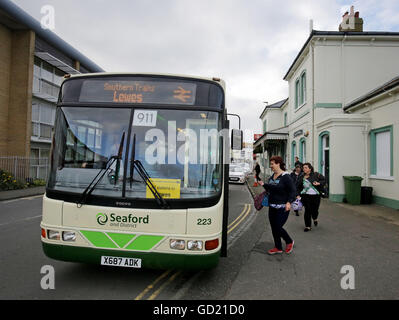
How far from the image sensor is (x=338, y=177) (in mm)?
12367

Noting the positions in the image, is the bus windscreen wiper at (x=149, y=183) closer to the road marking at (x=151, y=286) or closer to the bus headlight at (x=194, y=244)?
the bus headlight at (x=194, y=244)

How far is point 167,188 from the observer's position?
3385 millimetres

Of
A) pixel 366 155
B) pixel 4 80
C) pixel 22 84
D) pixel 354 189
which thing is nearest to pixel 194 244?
pixel 354 189

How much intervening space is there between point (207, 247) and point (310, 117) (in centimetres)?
1396

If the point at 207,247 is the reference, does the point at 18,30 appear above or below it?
above

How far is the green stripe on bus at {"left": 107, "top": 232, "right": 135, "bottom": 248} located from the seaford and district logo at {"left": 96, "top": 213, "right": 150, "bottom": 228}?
→ 0.11 m

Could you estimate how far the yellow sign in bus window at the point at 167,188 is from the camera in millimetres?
3359

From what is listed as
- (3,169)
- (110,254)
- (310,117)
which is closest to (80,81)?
(110,254)

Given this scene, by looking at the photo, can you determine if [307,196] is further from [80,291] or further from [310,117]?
[310,117]

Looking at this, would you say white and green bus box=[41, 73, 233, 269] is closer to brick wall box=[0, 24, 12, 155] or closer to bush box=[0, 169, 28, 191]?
bush box=[0, 169, 28, 191]

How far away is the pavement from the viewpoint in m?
3.67

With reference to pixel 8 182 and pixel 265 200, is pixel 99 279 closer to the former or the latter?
pixel 265 200

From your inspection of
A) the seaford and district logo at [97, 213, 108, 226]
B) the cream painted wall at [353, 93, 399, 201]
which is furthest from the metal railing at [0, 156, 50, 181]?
the cream painted wall at [353, 93, 399, 201]

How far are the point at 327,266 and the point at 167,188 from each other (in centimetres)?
318
